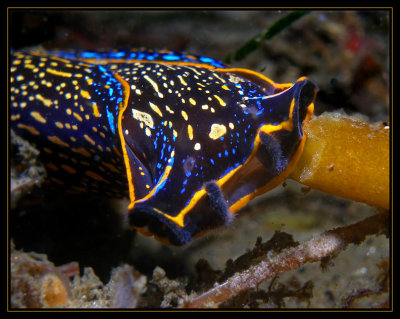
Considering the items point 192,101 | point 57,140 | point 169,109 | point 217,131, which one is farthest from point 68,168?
point 217,131

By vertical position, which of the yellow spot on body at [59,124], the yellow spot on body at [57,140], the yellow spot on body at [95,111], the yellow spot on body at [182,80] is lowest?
the yellow spot on body at [57,140]

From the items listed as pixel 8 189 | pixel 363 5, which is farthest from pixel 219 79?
pixel 8 189

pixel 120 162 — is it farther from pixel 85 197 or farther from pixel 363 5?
pixel 363 5

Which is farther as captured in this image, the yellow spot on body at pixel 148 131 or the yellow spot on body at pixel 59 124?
the yellow spot on body at pixel 59 124

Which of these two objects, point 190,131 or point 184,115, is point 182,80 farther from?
point 190,131

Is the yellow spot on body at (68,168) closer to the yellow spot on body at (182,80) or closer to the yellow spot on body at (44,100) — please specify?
the yellow spot on body at (44,100)

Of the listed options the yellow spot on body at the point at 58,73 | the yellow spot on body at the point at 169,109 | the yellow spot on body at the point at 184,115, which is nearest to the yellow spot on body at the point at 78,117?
the yellow spot on body at the point at 58,73

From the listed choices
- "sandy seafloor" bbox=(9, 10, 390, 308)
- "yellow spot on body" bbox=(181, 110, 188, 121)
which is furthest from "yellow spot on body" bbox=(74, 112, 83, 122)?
"sandy seafloor" bbox=(9, 10, 390, 308)
